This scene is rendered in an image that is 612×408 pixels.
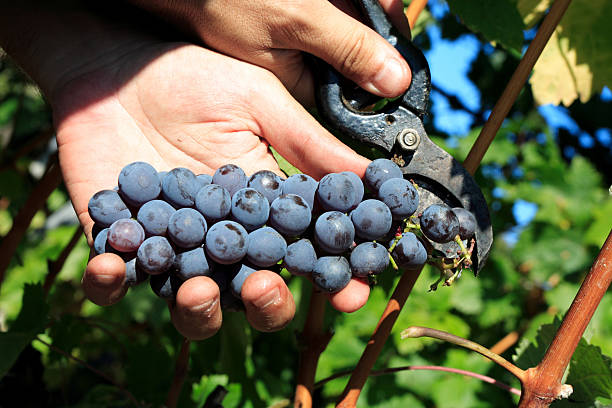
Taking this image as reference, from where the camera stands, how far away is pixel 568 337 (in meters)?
0.90

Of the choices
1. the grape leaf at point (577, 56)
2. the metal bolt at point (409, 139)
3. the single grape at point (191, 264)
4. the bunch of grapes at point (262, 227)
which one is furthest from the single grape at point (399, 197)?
the grape leaf at point (577, 56)

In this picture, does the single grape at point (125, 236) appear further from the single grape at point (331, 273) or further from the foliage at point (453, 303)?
the foliage at point (453, 303)

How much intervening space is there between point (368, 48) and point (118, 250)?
0.65 m

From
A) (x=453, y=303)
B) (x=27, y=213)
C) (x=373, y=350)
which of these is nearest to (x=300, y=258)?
(x=373, y=350)

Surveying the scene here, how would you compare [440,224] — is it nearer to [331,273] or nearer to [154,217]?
[331,273]

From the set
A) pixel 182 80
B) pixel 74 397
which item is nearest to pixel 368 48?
pixel 182 80

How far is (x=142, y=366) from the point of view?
1.74 m

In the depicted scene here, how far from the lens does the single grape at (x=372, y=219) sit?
986 mm

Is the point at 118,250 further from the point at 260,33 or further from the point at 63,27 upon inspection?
the point at 63,27

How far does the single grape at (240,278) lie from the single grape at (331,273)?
0.12 metres

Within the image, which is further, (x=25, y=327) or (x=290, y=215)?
(x=25, y=327)

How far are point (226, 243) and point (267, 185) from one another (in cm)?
16

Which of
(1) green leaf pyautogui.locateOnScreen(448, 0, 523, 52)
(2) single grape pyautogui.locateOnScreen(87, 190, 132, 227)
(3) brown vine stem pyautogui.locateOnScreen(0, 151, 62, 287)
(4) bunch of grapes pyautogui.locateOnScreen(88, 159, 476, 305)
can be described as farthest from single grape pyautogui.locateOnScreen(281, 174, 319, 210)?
(3) brown vine stem pyautogui.locateOnScreen(0, 151, 62, 287)

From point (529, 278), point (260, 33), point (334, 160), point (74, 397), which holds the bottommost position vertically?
point (74, 397)
